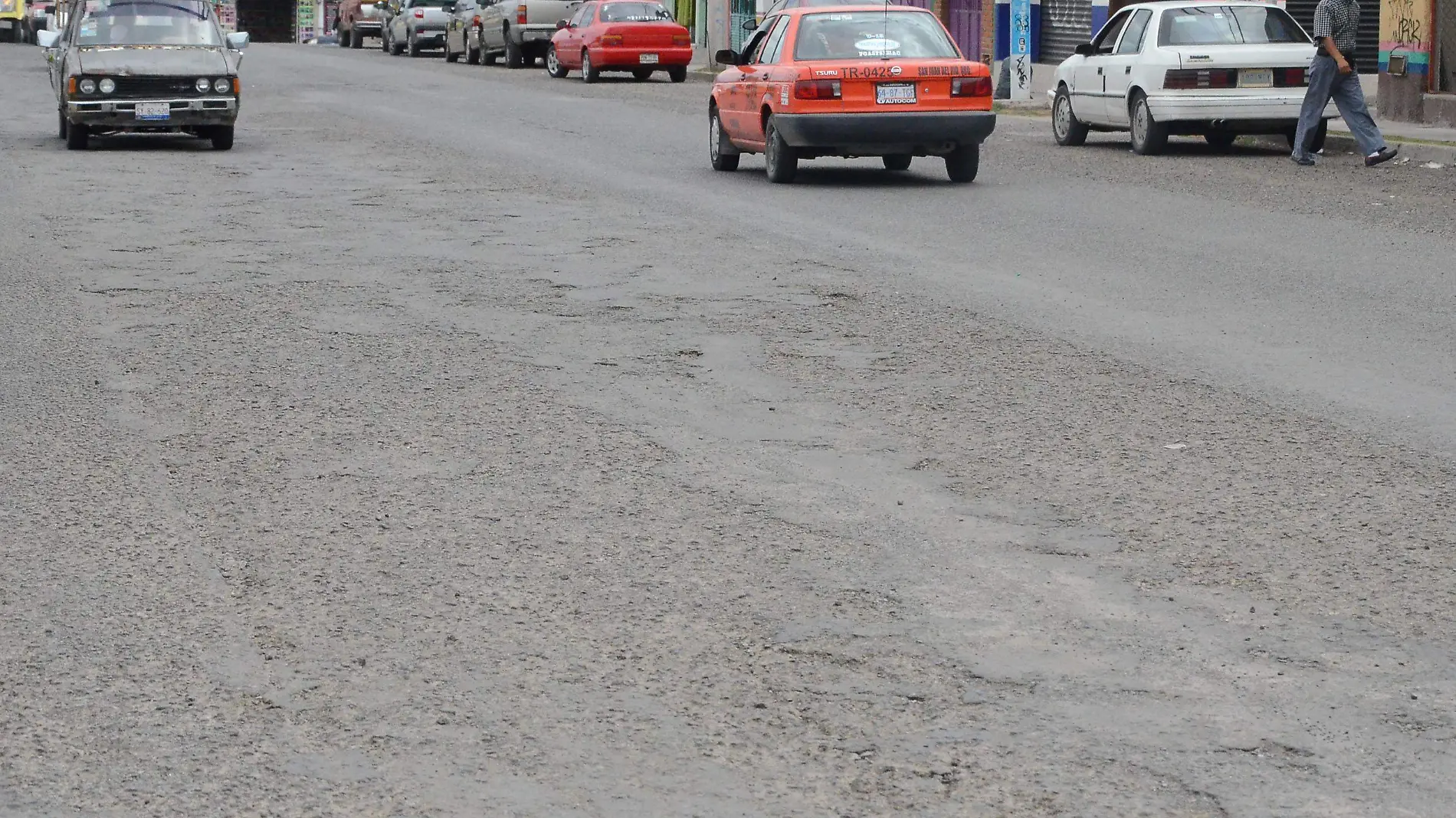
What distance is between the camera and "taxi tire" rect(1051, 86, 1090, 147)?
23156mm

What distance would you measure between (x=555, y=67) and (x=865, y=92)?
2484 centimetres

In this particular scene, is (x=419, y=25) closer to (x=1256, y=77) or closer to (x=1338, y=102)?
(x=1256, y=77)

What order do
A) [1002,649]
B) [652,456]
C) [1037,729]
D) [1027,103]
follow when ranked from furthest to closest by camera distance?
[1027,103] < [652,456] < [1002,649] < [1037,729]

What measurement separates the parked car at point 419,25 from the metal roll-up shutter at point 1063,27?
1780cm

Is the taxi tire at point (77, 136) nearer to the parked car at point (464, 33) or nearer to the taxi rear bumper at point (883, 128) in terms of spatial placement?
the taxi rear bumper at point (883, 128)

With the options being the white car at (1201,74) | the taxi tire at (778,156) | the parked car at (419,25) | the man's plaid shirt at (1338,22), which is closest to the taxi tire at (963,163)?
the taxi tire at (778,156)

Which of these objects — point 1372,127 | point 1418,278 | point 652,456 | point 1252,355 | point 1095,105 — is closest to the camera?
point 652,456

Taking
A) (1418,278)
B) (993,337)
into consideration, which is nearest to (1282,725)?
(993,337)

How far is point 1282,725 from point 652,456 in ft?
10.2

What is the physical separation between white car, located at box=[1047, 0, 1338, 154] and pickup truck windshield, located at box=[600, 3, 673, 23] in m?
18.1

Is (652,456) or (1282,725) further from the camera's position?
(652,456)

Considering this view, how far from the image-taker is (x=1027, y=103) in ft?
106

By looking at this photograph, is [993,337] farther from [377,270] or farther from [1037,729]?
[1037,729]

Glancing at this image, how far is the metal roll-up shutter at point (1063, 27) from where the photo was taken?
3822 cm
